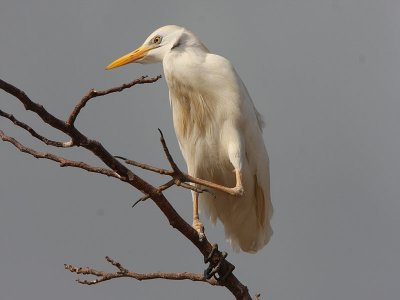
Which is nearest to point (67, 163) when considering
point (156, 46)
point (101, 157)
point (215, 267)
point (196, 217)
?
point (101, 157)

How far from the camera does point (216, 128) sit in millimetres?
6688

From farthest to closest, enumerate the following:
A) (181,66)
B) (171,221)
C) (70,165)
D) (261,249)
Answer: (261,249), (181,66), (171,221), (70,165)

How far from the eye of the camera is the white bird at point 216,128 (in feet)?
21.8

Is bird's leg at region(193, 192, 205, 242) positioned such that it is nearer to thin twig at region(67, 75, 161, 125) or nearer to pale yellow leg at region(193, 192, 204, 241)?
pale yellow leg at region(193, 192, 204, 241)

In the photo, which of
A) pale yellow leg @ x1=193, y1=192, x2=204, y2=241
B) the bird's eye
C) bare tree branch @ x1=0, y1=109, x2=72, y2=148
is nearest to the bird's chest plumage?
pale yellow leg @ x1=193, y1=192, x2=204, y2=241

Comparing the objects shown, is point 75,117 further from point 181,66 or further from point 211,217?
point 211,217

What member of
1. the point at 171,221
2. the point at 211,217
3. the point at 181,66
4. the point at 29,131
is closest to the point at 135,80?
the point at 29,131

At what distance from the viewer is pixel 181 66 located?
6.70 meters

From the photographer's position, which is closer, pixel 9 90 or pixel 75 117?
pixel 9 90

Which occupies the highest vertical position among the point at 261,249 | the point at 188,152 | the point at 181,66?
the point at 181,66

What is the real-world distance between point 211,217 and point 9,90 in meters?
3.93

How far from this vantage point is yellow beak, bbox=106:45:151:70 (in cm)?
722

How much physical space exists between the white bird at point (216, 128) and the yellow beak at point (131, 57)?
195 mm

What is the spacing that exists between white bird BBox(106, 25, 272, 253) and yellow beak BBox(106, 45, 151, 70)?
20 cm
